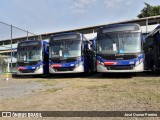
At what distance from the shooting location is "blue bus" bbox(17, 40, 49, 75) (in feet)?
66.0

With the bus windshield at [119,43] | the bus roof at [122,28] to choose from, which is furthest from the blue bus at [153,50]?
the bus windshield at [119,43]

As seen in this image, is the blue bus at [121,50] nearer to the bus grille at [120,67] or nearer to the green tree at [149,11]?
the bus grille at [120,67]

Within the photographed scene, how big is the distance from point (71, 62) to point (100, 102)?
34.4 ft

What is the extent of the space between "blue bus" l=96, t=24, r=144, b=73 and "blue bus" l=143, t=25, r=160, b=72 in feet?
6.76

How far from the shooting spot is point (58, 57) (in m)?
18.4

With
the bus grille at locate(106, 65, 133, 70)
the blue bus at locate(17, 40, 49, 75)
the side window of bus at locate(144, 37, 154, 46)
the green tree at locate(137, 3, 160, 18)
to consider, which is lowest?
the bus grille at locate(106, 65, 133, 70)

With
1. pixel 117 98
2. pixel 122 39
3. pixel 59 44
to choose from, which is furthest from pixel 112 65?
pixel 117 98

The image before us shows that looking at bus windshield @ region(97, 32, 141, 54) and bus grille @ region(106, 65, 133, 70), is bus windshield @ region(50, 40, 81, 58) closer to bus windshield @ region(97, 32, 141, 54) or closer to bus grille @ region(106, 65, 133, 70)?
bus windshield @ region(97, 32, 141, 54)

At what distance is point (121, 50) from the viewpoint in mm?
15711

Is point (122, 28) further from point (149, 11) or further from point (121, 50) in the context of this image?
point (149, 11)

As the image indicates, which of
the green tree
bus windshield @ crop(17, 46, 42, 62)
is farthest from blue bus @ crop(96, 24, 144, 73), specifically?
the green tree

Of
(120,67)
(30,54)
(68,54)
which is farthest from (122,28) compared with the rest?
(30,54)

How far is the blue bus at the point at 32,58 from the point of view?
2011cm

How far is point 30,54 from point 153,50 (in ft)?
29.1
